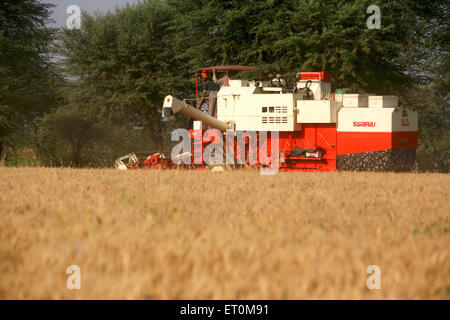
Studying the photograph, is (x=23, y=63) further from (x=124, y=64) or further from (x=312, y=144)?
(x=312, y=144)

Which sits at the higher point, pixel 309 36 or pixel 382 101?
pixel 309 36

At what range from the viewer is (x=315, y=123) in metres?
13.7

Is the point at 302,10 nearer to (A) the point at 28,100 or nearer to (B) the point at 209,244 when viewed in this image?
(A) the point at 28,100

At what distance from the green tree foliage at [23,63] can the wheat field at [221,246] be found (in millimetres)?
16098

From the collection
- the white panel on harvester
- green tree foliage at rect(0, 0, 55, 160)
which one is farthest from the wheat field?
green tree foliage at rect(0, 0, 55, 160)

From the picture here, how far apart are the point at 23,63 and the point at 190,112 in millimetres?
12188

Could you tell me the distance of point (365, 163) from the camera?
13.2m

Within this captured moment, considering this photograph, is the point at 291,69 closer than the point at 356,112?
No

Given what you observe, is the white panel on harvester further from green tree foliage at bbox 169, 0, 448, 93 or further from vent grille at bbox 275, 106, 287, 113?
green tree foliage at bbox 169, 0, 448, 93

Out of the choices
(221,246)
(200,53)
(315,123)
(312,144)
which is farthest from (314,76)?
(221,246)

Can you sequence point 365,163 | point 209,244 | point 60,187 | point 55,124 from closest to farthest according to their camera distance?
point 209,244 < point 60,187 < point 365,163 < point 55,124

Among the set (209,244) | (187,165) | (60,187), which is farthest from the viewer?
(187,165)

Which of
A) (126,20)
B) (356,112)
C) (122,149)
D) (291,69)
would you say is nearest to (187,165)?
(356,112)

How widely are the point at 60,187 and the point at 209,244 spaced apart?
4925 mm
